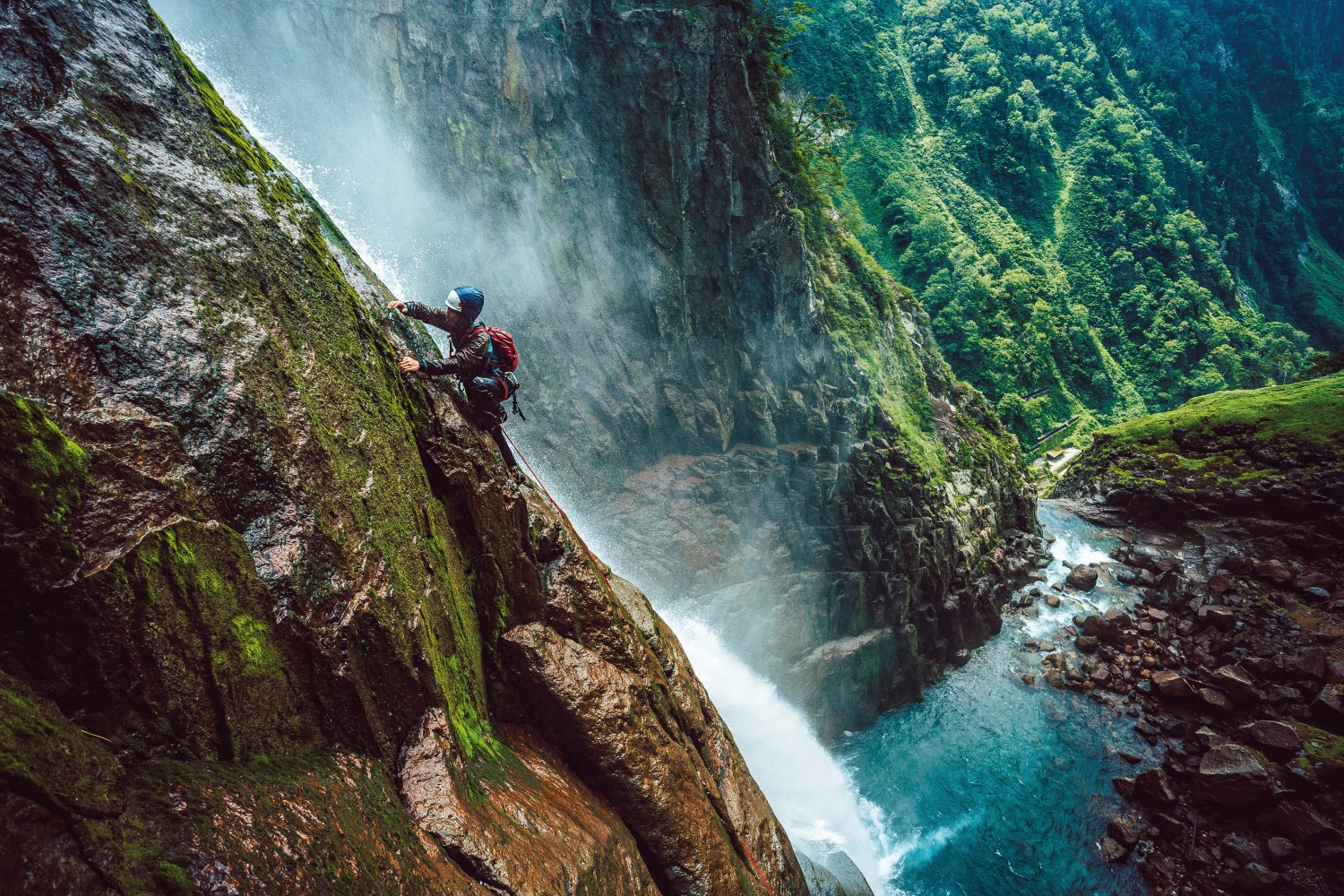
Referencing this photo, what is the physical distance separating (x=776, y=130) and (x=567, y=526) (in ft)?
69.5

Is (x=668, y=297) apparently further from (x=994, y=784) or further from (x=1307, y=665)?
(x=1307, y=665)

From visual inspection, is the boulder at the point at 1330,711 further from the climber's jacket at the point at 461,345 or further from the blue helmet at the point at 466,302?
the blue helmet at the point at 466,302

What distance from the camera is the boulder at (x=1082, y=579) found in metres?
27.5

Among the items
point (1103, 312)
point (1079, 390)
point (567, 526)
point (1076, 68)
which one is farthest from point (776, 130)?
point (1076, 68)

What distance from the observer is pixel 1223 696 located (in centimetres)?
1905

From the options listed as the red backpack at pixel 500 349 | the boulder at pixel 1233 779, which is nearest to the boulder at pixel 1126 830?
the boulder at pixel 1233 779

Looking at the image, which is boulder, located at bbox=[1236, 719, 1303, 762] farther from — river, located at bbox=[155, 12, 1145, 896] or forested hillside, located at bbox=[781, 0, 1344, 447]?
forested hillside, located at bbox=[781, 0, 1344, 447]

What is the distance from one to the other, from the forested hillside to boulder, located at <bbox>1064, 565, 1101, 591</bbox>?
29618mm

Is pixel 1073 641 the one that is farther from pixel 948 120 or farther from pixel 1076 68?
pixel 1076 68

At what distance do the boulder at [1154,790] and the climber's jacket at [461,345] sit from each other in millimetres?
23276

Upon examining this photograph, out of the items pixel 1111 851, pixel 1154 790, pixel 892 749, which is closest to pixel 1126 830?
pixel 1111 851

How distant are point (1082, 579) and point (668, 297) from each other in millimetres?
25799

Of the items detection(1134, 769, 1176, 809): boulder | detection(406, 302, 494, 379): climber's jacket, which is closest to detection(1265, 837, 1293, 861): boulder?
detection(1134, 769, 1176, 809): boulder

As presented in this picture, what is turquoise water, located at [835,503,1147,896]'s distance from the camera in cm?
1570
